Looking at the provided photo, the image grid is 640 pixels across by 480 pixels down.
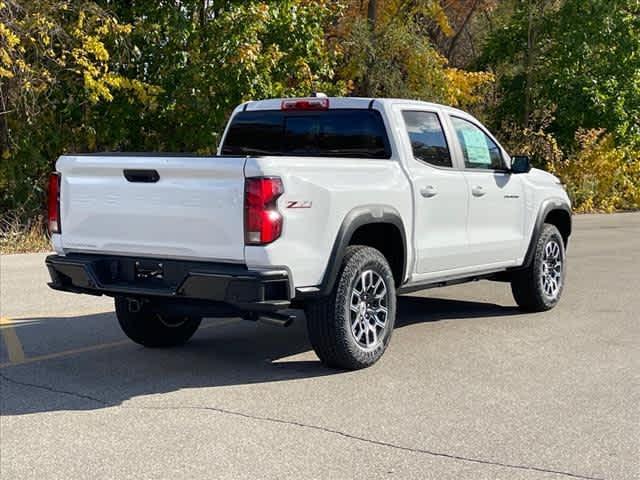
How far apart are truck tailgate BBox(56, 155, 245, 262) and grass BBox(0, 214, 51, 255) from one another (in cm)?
849

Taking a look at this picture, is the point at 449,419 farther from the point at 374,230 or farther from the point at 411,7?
the point at 411,7

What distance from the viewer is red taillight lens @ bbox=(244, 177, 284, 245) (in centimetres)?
586

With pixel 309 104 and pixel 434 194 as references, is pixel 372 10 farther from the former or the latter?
pixel 434 194

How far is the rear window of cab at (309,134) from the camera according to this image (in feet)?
24.7

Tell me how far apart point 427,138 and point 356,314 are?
6.18ft

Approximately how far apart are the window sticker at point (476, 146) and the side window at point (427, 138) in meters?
0.39

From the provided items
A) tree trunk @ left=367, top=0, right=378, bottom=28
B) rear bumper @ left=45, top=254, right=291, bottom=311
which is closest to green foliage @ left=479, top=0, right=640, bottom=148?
tree trunk @ left=367, top=0, right=378, bottom=28

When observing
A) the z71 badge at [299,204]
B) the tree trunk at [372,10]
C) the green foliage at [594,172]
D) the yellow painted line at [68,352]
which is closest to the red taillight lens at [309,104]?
the z71 badge at [299,204]

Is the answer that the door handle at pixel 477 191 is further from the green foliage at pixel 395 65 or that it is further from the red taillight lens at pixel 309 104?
the green foliage at pixel 395 65

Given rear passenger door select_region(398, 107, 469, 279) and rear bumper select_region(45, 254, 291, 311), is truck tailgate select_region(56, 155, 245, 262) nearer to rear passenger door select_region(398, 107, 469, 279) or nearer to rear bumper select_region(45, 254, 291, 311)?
rear bumper select_region(45, 254, 291, 311)

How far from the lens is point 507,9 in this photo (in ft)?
99.2

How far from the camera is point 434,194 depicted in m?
7.57

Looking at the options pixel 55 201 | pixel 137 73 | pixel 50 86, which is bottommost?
pixel 55 201

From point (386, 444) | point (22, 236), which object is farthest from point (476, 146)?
point (22, 236)
